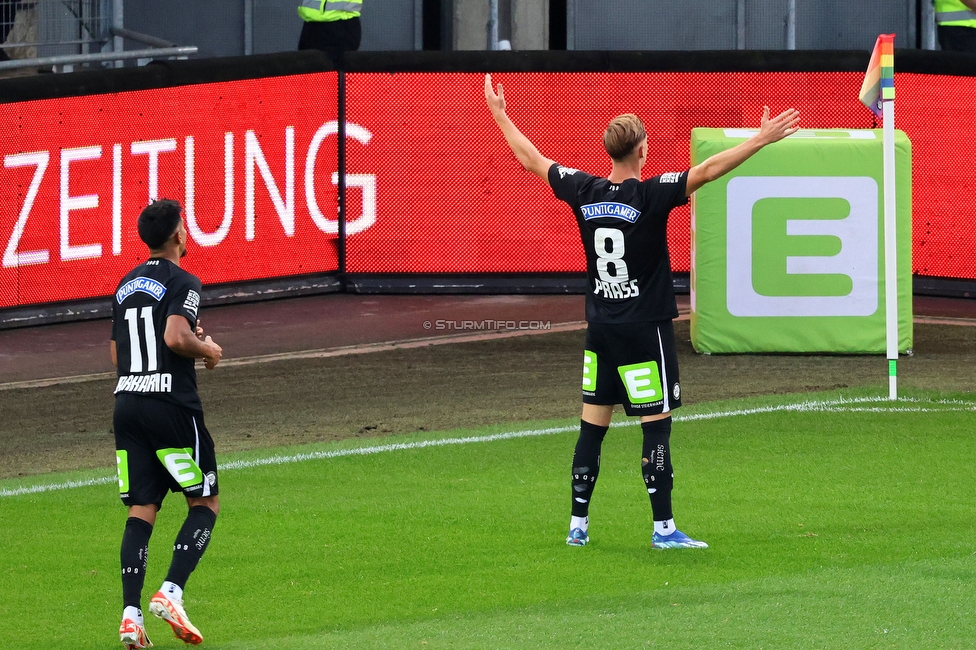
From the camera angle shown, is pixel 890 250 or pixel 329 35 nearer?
pixel 890 250

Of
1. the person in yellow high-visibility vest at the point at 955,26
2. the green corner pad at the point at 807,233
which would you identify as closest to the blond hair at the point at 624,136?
the green corner pad at the point at 807,233

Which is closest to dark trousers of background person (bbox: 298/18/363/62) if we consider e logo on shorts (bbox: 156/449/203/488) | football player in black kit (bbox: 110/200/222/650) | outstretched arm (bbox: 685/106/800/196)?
outstretched arm (bbox: 685/106/800/196)

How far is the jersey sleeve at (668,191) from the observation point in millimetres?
7719

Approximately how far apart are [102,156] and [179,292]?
27.6ft

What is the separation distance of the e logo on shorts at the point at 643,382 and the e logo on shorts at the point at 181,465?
7.23 feet

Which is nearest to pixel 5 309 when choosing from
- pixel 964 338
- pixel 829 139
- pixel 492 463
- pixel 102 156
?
pixel 102 156

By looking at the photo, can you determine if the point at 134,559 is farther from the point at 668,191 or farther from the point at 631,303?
the point at 668,191

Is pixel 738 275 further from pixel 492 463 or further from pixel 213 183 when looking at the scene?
pixel 213 183

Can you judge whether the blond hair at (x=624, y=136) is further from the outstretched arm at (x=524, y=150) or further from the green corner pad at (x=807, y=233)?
the green corner pad at (x=807, y=233)

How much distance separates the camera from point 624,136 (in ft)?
25.3

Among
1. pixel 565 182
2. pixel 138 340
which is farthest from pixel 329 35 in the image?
pixel 138 340

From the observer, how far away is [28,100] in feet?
46.6

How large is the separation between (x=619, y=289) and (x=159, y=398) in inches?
92.3

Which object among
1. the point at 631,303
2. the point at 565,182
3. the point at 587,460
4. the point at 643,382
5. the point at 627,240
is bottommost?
the point at 587,460
